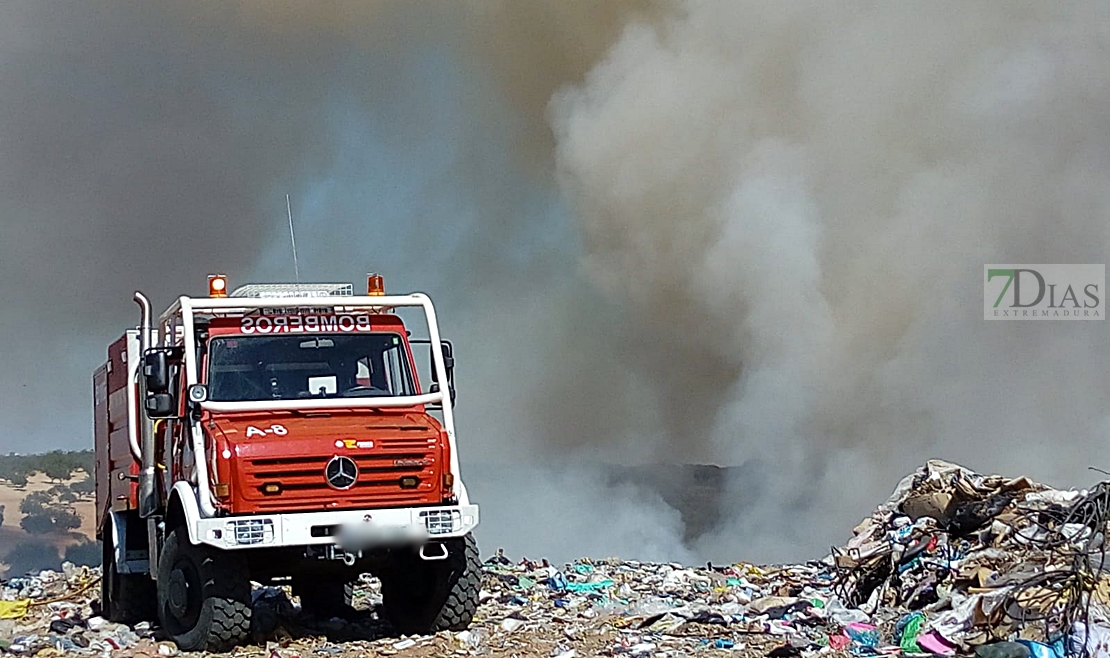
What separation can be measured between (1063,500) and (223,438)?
6198 mm

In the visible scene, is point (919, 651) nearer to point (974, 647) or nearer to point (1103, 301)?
point (974, 647)

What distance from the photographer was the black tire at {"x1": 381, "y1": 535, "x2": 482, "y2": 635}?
30.0ft

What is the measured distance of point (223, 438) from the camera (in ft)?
28.2

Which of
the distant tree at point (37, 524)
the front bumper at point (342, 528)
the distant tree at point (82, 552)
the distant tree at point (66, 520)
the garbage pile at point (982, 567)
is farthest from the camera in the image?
the distant tree at point (37, 524)

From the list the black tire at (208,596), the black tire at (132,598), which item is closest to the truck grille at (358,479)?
the black tire at (208,596)

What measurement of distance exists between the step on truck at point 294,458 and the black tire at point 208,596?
10mm

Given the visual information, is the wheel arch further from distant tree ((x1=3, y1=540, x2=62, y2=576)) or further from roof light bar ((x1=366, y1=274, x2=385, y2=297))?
distant tree ((x1=3, y1=540, x2=62, y2=576))

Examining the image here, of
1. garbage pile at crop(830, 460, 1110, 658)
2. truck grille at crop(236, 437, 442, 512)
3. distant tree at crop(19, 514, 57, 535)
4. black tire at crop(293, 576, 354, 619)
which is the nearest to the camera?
garbage pile at crop(830, 460, 1110, 658)

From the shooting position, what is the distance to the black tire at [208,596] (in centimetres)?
848

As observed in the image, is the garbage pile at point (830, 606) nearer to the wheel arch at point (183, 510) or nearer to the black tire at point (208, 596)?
the black tire at point (208, 596)

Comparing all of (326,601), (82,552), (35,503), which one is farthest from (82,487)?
(326,601)

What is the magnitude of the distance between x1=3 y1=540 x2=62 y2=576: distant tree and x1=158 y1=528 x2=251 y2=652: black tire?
48.5 ft

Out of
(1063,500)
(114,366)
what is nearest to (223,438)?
(114,366)

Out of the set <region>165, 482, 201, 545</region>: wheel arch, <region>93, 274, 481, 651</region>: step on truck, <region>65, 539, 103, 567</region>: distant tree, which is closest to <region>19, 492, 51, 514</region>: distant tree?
<region>65, 539, 103, 567</region>: distant tree
